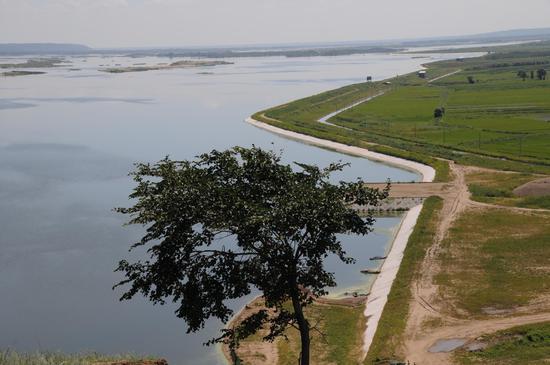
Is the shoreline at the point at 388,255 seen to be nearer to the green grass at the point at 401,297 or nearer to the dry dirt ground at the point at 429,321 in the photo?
the green grass at the point at 401,297

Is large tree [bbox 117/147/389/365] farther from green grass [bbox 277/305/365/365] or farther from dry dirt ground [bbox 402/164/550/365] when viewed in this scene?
dry dirt ground [bbox 402/164/550/365]

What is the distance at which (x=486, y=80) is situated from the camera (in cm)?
10919

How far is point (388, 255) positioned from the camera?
30562 millimetres

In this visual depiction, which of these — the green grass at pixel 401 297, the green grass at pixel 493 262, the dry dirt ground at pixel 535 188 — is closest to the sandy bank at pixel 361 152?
the dry dirt ground at pixel 535 188

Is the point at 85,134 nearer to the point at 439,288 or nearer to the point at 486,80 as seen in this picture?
the point at 439,288

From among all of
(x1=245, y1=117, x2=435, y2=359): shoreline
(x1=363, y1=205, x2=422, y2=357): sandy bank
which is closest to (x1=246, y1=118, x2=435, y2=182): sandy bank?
(x1=245, y1=117, x2=435, y2=359): shoreline

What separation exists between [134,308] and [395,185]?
2267 centimetres

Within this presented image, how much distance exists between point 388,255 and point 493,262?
4785 millimetres

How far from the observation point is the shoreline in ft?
75.2

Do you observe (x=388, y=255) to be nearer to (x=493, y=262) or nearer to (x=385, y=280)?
(x=385, y=280)

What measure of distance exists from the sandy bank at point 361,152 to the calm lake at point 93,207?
105 centimetres

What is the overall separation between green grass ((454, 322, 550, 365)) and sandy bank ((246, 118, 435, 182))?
25.1 meters

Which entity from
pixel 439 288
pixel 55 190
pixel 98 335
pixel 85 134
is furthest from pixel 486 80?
pixel 98 335

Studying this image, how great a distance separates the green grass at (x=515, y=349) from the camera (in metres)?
18.4
